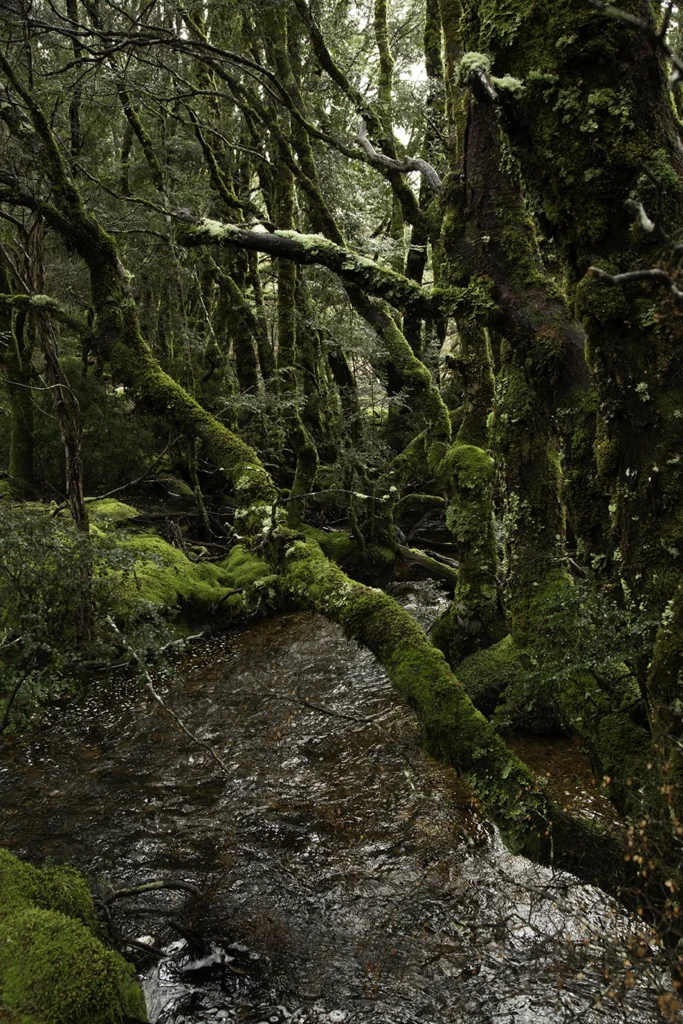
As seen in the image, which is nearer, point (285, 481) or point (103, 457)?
point (103, 457)

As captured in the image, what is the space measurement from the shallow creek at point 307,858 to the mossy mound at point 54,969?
1.99 ft

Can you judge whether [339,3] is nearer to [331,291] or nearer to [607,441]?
[331,291]

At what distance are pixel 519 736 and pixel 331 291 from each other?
1219 cm

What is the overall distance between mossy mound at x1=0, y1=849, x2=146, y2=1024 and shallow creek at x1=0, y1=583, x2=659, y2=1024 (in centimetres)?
61

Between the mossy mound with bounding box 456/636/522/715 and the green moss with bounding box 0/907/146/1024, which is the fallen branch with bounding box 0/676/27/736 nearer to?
the green moss with bounding box 0/907/146/1024

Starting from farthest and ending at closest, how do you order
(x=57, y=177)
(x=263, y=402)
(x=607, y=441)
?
(x=263, y=402), (x=57, y=177), (x=607, y=441)

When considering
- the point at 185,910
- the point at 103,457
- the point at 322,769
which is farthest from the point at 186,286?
the point at 185,910

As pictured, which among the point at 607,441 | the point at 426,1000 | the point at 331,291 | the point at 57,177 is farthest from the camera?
the point at 331,291

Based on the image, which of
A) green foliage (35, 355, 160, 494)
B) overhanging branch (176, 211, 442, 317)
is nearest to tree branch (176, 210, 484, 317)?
overhanging branch (176, 211, 442, 317)

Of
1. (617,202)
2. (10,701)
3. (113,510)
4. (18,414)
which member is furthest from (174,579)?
(617,202)

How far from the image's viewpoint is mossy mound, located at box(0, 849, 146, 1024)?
9.85 ft

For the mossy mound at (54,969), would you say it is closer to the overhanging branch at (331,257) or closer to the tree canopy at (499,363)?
the tree canopy at (499,363)

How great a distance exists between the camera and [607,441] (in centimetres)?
336

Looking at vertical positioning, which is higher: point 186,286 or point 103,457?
point 186,286
